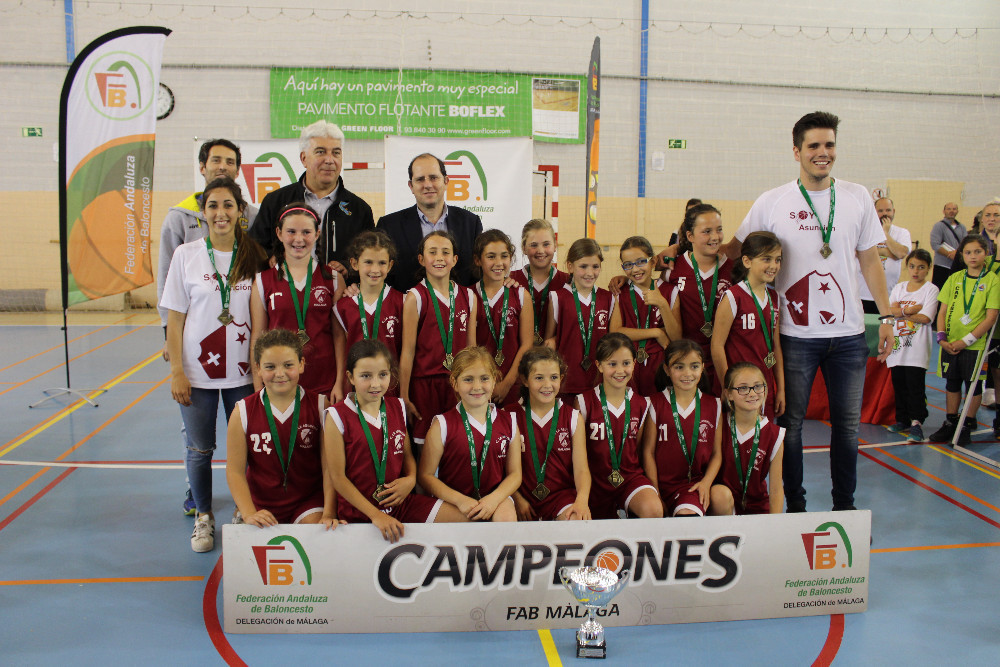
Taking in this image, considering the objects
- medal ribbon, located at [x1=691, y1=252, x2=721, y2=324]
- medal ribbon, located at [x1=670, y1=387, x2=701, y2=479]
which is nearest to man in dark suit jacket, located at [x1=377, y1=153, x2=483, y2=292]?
medal ribbon, located at [x1=691, y1=252, x2=721, y2=324]

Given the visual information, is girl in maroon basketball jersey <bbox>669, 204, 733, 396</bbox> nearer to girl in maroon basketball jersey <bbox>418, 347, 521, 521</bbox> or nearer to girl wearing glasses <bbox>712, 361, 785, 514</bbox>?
girl wearing glasses <bbox>712, 361, 785, 514</bbox>

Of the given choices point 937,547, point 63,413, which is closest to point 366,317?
point 937,547

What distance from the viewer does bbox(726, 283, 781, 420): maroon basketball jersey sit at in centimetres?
315

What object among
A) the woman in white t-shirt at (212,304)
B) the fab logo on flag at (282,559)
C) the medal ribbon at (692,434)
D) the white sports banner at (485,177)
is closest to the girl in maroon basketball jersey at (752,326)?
the medal ribbon at (692,434)

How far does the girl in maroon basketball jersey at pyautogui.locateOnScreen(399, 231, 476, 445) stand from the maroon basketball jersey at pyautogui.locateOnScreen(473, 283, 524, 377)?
0.10m

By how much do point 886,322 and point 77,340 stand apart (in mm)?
8823

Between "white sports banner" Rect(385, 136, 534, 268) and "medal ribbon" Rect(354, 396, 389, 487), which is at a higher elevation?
"white sports banner" Rect(385, 136, 534, 268)

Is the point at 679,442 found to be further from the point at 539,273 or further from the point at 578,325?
the point at 539,273

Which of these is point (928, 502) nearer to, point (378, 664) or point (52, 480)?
point (378, 664)

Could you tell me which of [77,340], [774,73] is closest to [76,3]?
[77,340]

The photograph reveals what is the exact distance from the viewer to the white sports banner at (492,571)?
2504mm

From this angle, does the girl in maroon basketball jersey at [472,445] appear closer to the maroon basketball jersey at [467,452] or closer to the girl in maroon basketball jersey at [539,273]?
the maroon basketball jersey at [467,452]

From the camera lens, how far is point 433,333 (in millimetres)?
3209

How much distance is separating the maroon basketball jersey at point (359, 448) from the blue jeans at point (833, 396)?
178 centimetres
